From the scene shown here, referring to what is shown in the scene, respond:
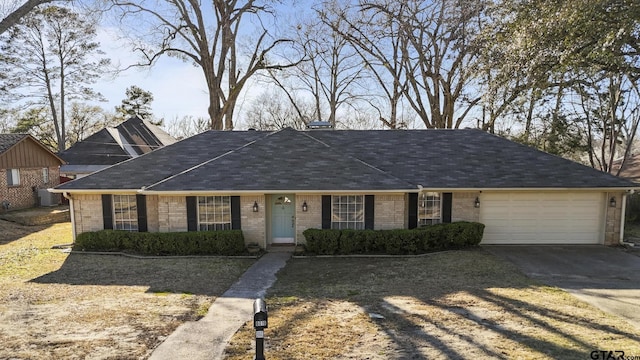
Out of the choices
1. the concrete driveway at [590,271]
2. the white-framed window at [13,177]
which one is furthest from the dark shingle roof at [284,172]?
the white-framed window at [13,177]

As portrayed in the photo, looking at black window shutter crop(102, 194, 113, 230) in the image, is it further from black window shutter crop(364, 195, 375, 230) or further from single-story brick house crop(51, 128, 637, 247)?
black window shutter crop(364, 195, 375, 230)

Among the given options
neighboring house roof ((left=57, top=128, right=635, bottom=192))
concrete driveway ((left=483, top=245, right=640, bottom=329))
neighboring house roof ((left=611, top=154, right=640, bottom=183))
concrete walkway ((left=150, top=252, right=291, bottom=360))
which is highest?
neighboring house roof ((left=57, top=128, right=635, bottom=192))

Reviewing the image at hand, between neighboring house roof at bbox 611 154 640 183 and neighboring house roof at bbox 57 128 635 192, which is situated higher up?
neighboring house roof at bbox 57 128 635 192

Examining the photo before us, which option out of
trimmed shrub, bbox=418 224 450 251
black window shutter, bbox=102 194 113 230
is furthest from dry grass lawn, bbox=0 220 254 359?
trimmed shrub, bbox=418 224 450 251

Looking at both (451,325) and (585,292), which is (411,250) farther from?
(451,325)

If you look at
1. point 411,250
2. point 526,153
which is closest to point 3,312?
point 411,250

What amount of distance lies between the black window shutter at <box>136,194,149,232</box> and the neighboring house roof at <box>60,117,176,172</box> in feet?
49.5

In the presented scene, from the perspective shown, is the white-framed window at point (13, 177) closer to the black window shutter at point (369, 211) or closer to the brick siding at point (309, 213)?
the brick siding at point (309, 213)

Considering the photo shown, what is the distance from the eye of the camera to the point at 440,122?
77.8ft

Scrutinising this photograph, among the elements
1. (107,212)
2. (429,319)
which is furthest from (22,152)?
(429,319)

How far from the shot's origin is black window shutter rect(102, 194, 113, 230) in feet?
38.8

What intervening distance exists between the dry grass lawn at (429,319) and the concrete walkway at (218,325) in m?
0.28

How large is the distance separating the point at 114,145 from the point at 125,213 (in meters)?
15.4

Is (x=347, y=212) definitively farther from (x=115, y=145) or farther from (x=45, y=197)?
(x=115, y=145)
